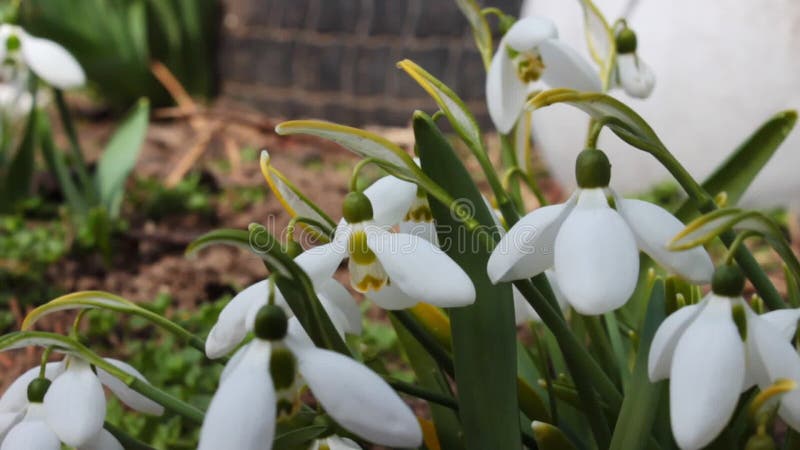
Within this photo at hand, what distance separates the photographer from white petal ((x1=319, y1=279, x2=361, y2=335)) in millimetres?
981

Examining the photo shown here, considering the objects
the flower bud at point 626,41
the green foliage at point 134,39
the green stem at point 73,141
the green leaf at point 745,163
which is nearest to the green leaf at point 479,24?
the flower bud at point 626,41

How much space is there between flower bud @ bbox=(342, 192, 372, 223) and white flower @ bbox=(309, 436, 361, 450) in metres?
0.19

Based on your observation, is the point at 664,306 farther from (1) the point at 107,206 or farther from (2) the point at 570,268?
(1) the point at 107,206

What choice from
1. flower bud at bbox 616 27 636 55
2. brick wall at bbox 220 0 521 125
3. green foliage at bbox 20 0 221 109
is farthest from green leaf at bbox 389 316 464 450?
green foliage at bbox 20 0 221 109

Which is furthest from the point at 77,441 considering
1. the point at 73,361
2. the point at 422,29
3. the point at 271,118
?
the point at 271,118

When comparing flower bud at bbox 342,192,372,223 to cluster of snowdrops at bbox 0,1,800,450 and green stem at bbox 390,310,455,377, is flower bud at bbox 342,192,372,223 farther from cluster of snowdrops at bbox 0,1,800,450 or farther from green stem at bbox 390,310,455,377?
green stem at bbox 390,310,455,377

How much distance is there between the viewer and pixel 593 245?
0.80 m

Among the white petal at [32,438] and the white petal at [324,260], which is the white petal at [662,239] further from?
the white petal at [32,438]

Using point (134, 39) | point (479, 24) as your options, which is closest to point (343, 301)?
point (479, 24)

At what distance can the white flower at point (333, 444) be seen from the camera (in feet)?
2.95

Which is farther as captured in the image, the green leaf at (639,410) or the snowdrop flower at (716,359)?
the green leaf at (639,410)

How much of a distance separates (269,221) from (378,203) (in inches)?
65.0

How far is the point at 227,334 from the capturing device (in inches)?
35.7

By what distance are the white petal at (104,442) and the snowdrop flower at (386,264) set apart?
237 mm
